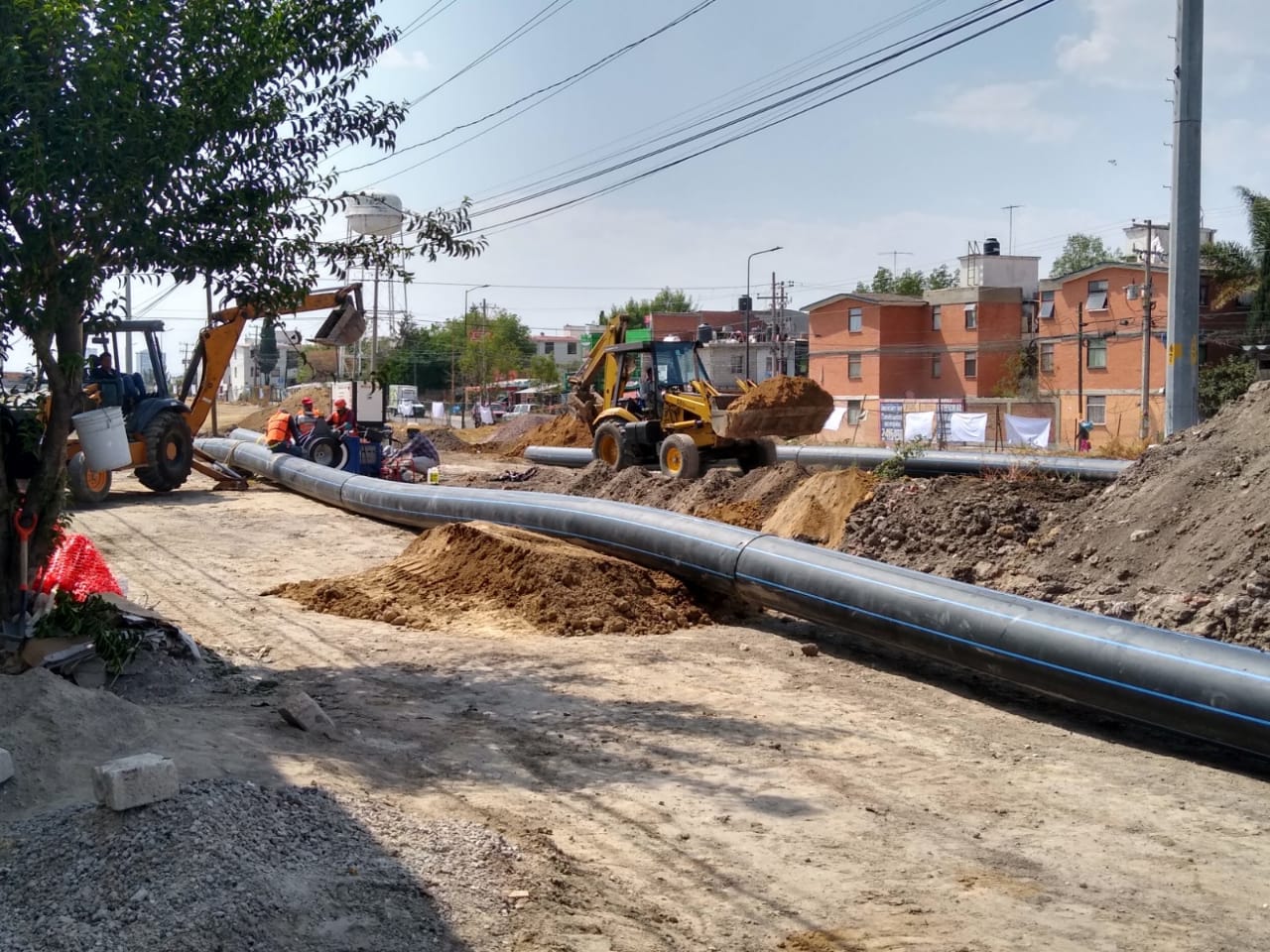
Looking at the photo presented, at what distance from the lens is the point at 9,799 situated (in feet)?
16.1

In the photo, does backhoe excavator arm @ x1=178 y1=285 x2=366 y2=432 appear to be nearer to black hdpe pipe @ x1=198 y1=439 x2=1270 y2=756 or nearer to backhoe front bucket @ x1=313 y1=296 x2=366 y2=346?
backhoe front bucket @ x1=313 y1=296 x2=366 y2=346

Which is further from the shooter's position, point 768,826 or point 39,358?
point 39,358

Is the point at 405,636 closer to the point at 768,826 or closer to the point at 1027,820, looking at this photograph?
the point at 768,826

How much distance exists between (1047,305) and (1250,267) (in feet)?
35.0

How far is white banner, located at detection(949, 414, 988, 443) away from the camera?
3766 cm

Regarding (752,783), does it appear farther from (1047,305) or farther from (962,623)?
(1047,305)

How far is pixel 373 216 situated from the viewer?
410 inches

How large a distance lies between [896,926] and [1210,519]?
614cm

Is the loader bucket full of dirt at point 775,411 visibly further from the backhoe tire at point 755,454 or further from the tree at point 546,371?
the tree at point 546,371

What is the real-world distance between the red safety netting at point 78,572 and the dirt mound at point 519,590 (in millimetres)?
1964

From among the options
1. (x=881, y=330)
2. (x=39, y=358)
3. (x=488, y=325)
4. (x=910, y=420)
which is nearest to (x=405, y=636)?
(x=39, y=358)

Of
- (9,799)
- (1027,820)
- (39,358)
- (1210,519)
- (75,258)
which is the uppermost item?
(75,258)

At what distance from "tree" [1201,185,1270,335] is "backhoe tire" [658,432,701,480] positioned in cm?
3324

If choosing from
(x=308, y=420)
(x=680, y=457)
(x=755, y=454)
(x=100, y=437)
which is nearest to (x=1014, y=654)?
(x=100, y=437)
